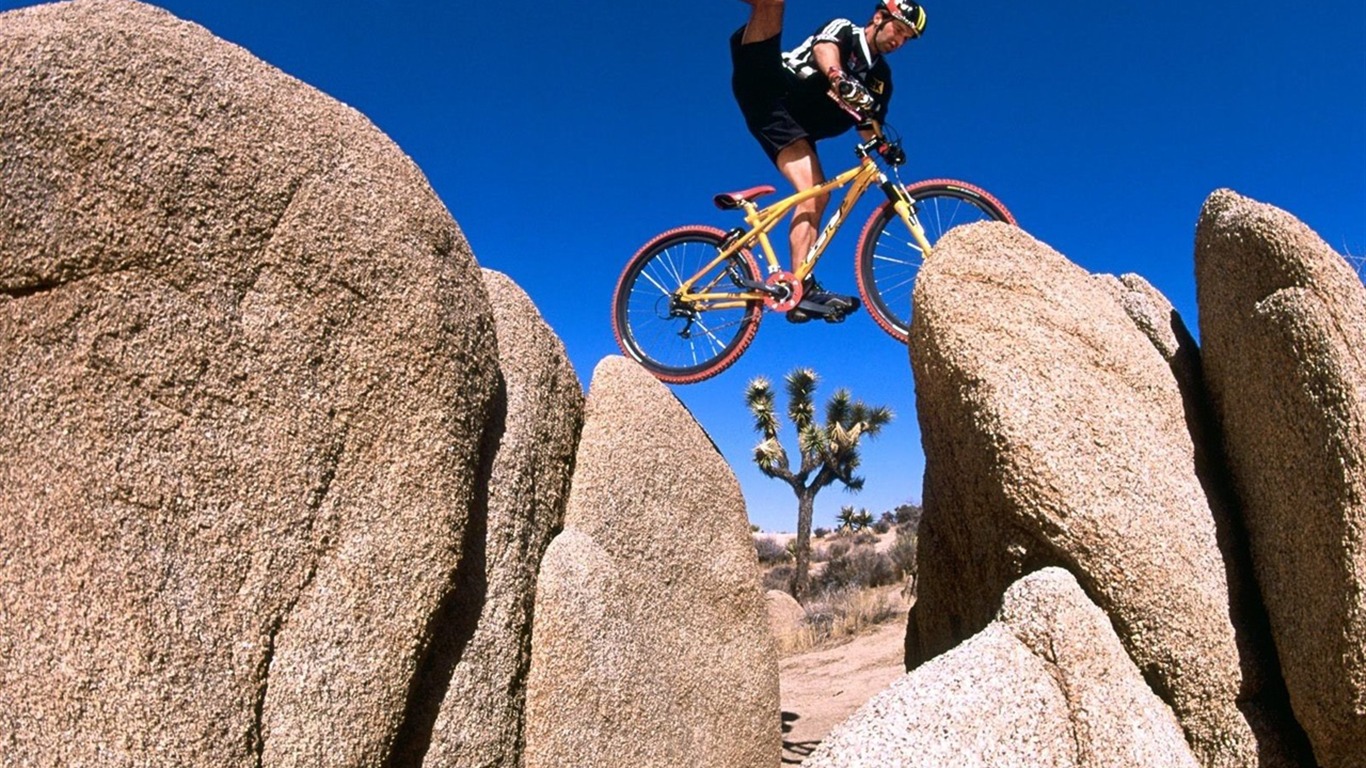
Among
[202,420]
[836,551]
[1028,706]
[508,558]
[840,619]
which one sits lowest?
[1028,706]

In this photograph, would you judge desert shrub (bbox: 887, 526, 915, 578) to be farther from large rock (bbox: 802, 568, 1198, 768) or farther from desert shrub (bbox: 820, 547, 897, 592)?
large rock (bbox: 802, 568, 1198, 768)

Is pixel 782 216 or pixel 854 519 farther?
pixel 854 519

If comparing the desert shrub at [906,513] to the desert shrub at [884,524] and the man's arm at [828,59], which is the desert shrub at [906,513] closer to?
the desert shrub at [884,524]

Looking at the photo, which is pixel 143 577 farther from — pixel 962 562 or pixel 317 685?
pixel 962 562

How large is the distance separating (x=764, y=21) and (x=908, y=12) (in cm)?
92

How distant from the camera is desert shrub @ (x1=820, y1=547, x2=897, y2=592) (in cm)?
2242

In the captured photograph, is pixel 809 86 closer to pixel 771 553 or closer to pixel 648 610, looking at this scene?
pixel 648 610

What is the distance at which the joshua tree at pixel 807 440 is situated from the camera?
2012 cm

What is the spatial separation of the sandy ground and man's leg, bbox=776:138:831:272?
4.89 meters

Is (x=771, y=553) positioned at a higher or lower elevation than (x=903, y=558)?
higher

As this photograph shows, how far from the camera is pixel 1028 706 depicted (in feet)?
9.37

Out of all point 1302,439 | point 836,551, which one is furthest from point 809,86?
point 836,551

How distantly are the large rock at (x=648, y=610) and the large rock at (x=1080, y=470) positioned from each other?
3.93ft

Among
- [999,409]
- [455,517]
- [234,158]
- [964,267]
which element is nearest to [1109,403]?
[999,409]
